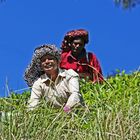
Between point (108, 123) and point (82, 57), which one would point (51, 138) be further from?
point (82, 57)

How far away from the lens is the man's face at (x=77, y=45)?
10.7 meters

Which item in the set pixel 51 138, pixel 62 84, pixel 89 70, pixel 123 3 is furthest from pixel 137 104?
pixel 123 3

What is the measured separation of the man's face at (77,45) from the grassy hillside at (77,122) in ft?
15.6

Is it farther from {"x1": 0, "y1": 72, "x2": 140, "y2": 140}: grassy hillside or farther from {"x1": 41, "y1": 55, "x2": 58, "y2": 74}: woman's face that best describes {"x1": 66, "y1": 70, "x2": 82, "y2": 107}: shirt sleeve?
{"x1": 0, "y1": 72, "x2": 140, "y2": 140}: grassy hillside

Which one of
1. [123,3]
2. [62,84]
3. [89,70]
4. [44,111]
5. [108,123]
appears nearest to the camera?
[108,123]

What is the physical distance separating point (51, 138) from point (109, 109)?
1.45 feet

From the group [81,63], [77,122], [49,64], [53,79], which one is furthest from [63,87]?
[81,63]

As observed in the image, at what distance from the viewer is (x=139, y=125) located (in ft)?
17.9

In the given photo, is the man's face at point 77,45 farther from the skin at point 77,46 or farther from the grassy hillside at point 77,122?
the grassy hillside at point 77,122

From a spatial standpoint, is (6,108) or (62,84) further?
(62,84)

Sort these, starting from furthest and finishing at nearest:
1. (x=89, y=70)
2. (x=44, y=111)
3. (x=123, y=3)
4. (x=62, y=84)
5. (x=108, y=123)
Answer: (x=123, y=3) < (x=89, y=70) < (x=62, y=84) < (x=44, y=111) < (x=108, y=123)

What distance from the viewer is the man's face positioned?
1072 cm

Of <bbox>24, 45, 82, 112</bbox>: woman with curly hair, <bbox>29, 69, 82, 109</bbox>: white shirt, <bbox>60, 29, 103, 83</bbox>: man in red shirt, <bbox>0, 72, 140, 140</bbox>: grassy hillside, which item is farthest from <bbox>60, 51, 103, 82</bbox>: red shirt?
<bbox>0, 72, 140, 140</bbox>: grassy hillside

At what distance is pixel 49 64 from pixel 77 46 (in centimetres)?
323
